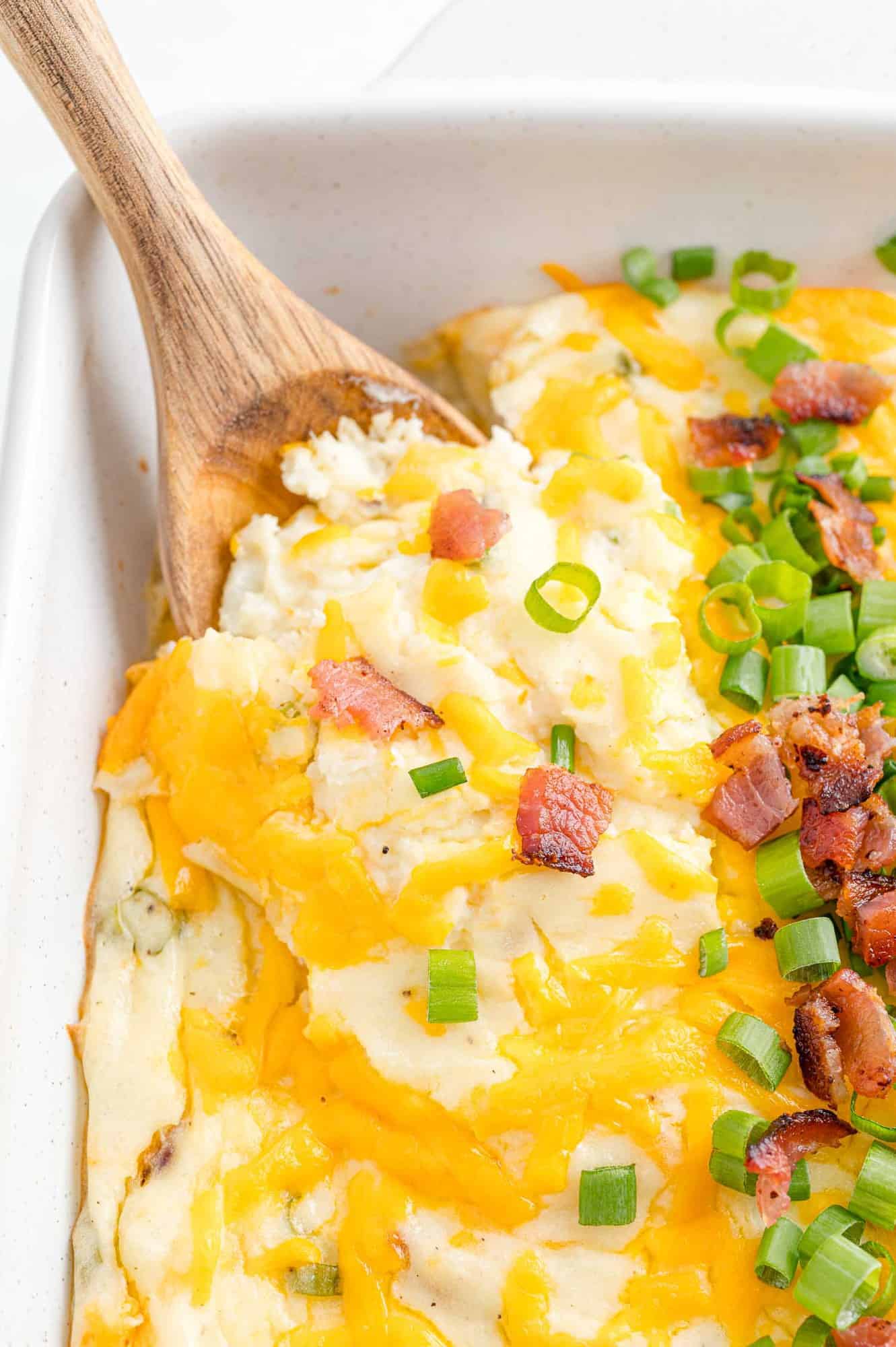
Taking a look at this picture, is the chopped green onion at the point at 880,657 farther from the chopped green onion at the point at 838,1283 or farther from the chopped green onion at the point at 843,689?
the chopped green onion at the point at 838,1283

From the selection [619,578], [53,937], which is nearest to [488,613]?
[619,578]

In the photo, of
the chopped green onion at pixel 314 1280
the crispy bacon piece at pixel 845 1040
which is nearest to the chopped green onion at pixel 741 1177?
the crispy bacon piece at pixel 845 1040

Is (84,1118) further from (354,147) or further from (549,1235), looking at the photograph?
(354,147)

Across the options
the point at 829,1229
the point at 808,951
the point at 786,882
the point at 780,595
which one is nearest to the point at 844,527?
the point at 780,595

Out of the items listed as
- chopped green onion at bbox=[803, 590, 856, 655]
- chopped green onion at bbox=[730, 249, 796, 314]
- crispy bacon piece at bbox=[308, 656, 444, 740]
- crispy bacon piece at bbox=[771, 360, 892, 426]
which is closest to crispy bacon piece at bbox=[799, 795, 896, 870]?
chopped green onion at bbox=[803, 590, 856, 655]

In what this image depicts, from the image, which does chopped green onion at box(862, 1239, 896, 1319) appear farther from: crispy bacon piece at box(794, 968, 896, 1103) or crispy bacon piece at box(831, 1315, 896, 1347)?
crispy bacon piece at box(794, 968, 896, 1103)
